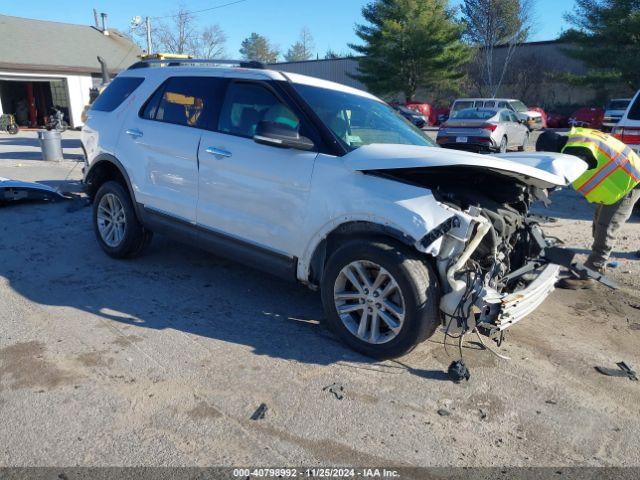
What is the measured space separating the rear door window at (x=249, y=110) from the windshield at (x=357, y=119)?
0.71 ft

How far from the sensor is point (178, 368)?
11.5 ft

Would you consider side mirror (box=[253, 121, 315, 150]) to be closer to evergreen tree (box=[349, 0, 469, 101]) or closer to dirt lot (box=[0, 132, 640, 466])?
dirt lot (box=[0, 132, 640, 466])

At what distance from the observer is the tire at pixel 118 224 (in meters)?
5.28

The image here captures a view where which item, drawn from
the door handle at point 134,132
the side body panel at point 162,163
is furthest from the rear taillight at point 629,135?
the door handle at point 134,132

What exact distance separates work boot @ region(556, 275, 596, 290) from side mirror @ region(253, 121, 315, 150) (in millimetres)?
3160

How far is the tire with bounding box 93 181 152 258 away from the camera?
5.28 metres

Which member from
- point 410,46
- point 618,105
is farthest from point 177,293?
point 410,46

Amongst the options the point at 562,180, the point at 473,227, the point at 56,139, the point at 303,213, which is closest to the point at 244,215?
the point at 303,213

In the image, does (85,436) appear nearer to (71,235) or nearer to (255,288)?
(255,288)

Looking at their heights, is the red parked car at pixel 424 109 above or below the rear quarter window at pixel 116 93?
below

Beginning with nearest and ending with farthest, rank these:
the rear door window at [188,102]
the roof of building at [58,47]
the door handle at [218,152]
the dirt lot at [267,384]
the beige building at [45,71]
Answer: the dirt lot at [267,384] < the door handle at [218,152] < the rear door window at [188,102] < the roof of building at [58,47] < the beige building at [45,71]

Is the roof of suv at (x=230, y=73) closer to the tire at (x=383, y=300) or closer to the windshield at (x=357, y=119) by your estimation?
the windshield at (x=357, y=119)

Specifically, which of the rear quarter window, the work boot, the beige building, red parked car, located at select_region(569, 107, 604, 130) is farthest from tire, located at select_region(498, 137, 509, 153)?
the beige building

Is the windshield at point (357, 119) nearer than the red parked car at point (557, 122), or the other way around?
the windshield at point (357, 119)
